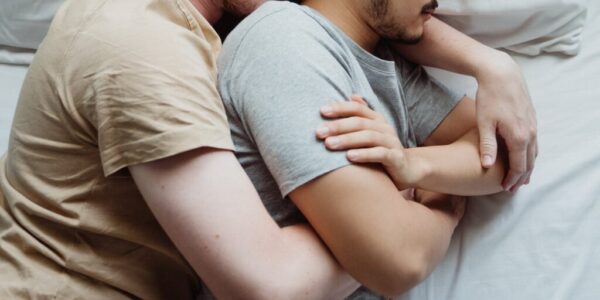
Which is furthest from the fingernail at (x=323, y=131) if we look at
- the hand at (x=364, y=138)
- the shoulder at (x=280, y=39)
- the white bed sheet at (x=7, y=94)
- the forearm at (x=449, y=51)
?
the white bed sheet at (x=7, y=94)

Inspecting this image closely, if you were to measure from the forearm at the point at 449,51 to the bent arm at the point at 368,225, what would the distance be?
1.14 ft

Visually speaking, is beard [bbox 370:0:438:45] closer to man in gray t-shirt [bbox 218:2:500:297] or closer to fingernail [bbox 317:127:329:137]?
man in gray t-shirt [bbox 218:2:500:297]

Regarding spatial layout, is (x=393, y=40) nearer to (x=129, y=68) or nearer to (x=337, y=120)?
(x=337, y=120)

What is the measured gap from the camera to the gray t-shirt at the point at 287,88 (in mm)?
760

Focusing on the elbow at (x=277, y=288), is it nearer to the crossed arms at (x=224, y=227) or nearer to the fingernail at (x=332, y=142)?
the crossed arms at (x=224, y=227)

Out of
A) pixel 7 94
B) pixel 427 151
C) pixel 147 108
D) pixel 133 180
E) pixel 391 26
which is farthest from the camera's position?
pixel 7 94

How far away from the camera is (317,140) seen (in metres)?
0.76

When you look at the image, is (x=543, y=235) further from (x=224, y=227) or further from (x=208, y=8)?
(x=208, y=8)

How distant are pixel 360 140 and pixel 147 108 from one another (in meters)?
0.27

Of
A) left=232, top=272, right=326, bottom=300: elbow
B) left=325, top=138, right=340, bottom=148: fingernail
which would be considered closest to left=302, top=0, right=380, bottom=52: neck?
left=325, top=138, right=340, bottom=148: fingernail

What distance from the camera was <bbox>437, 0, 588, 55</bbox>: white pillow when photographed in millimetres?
1168

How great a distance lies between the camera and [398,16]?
39.2 inches

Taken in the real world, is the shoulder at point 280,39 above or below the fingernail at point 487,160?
above

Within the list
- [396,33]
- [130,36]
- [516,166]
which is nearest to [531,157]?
[516,166]
